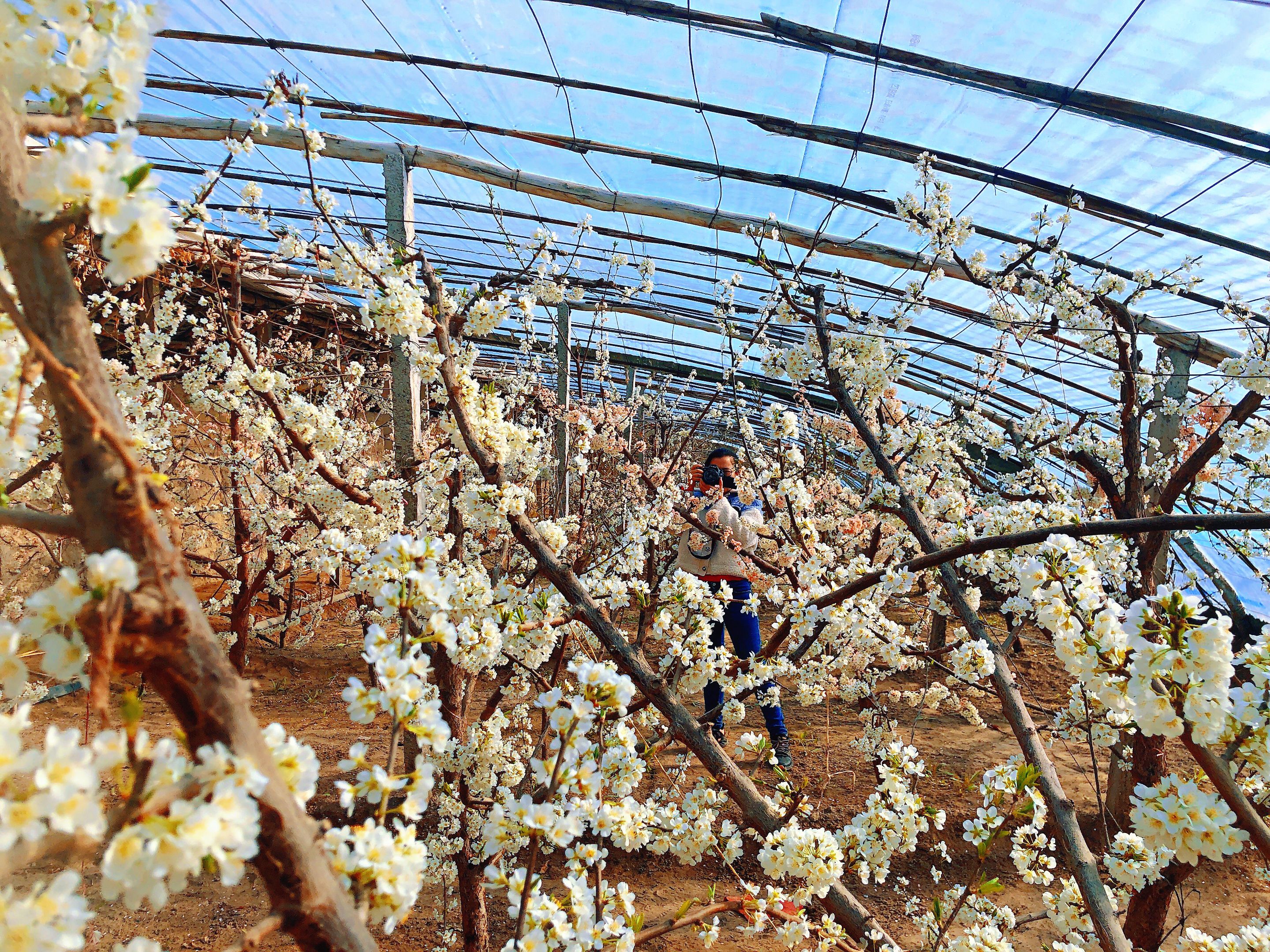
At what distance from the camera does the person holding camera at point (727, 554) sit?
512cm

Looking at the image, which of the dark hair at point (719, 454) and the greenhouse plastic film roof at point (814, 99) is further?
the dark hair at point (719, 454)

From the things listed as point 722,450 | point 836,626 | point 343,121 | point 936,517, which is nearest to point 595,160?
point 343,121

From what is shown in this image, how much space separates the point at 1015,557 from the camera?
113 inches

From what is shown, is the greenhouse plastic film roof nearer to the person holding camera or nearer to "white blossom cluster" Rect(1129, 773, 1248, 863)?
the person holding camera

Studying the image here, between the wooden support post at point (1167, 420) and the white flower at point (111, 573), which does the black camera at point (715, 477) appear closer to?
the wooden support post at point (1167, 420)

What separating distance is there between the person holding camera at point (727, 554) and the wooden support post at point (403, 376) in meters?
2.17

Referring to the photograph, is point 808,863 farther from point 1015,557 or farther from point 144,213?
point 144,213

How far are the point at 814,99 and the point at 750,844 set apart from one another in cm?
504

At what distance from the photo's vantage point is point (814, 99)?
14.5 ft

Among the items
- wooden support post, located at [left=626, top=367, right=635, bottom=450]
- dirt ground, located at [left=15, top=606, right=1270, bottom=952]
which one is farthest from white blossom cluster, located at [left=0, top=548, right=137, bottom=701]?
wooden support post, located at [left=626, top=367, right=635, bottom=450]

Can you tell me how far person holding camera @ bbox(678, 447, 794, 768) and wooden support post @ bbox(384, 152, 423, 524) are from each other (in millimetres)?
2169

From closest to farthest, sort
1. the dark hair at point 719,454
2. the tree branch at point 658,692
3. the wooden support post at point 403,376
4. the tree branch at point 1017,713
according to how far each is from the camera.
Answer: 1. the tree branch at point 1017,713
2. the tree branch at point 658,692
3. the wooden support post at point 403,376
4. the dark hair at point 719,454

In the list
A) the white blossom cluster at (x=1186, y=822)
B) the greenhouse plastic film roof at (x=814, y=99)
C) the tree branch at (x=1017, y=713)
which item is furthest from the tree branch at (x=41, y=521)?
the greenhouse plastic film roof at (x=814, y=99)

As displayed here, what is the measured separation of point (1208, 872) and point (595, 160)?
22.5 ft
